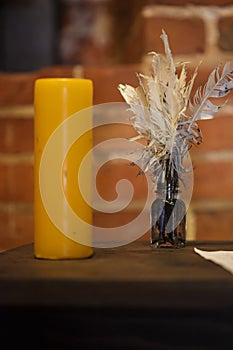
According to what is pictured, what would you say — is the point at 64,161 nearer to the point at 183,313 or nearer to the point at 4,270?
the point at 4,270

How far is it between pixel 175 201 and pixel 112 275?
22cm

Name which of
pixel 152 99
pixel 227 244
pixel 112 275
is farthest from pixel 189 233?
pixel 112 275

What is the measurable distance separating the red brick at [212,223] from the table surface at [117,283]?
0.43 m

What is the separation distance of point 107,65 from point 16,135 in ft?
0.84

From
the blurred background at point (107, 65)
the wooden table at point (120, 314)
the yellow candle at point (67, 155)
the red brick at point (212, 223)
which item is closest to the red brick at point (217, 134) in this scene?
the blurred background at point (107, 65)

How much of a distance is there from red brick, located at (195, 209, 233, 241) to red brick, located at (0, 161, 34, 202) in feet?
1.04

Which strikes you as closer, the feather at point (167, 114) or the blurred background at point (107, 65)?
the feather at point (167, 114)

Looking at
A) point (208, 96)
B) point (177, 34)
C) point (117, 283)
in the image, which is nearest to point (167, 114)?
point (208, 96)

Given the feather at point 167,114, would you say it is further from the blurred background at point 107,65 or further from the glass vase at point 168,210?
the blurred background at point 107,65

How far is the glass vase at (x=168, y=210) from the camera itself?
3.05ft

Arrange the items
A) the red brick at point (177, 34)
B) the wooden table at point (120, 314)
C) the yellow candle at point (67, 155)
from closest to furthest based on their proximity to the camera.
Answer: the wooden table at point (120, 314) < the yellow candle at point (67, 155) < the red brick at point (177, 34)

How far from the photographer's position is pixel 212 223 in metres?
1.28

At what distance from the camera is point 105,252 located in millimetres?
906

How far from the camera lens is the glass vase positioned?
3.05ft
